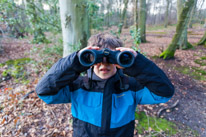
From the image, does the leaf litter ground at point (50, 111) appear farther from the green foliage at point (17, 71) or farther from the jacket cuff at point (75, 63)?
the jacket cuff at point (75, 63)

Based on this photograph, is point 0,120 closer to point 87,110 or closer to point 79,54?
point 87,110

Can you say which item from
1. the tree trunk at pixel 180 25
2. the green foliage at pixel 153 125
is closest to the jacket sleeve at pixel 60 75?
the green foliage at pixel 153 125

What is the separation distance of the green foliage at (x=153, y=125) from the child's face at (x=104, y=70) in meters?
1.86

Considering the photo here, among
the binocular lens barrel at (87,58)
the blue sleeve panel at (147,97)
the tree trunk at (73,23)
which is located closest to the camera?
the binocular lens barrel at (87,58)

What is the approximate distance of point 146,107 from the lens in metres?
3.12

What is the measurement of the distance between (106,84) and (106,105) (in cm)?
22

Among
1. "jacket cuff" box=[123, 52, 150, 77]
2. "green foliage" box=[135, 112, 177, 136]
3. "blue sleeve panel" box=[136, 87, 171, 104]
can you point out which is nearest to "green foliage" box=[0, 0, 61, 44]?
"jacket cuff" box=[123, 52, 150, 77]

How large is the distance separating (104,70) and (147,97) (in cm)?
56

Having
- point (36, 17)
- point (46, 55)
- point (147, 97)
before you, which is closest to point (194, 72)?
point (147, 97)

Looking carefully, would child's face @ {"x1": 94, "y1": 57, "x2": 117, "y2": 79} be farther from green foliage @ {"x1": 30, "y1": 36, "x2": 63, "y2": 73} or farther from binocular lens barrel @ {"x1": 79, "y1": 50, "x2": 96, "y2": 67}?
green foliage @ {"x1": 30, "y1": 36, "x2": 63, "y2": 73}

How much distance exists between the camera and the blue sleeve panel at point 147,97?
1.21m

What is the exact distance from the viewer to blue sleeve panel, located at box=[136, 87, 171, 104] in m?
1.21

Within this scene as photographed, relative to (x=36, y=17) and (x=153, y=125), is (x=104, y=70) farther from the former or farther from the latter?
(x=36, y=17)

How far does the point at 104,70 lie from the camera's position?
1235 mm
